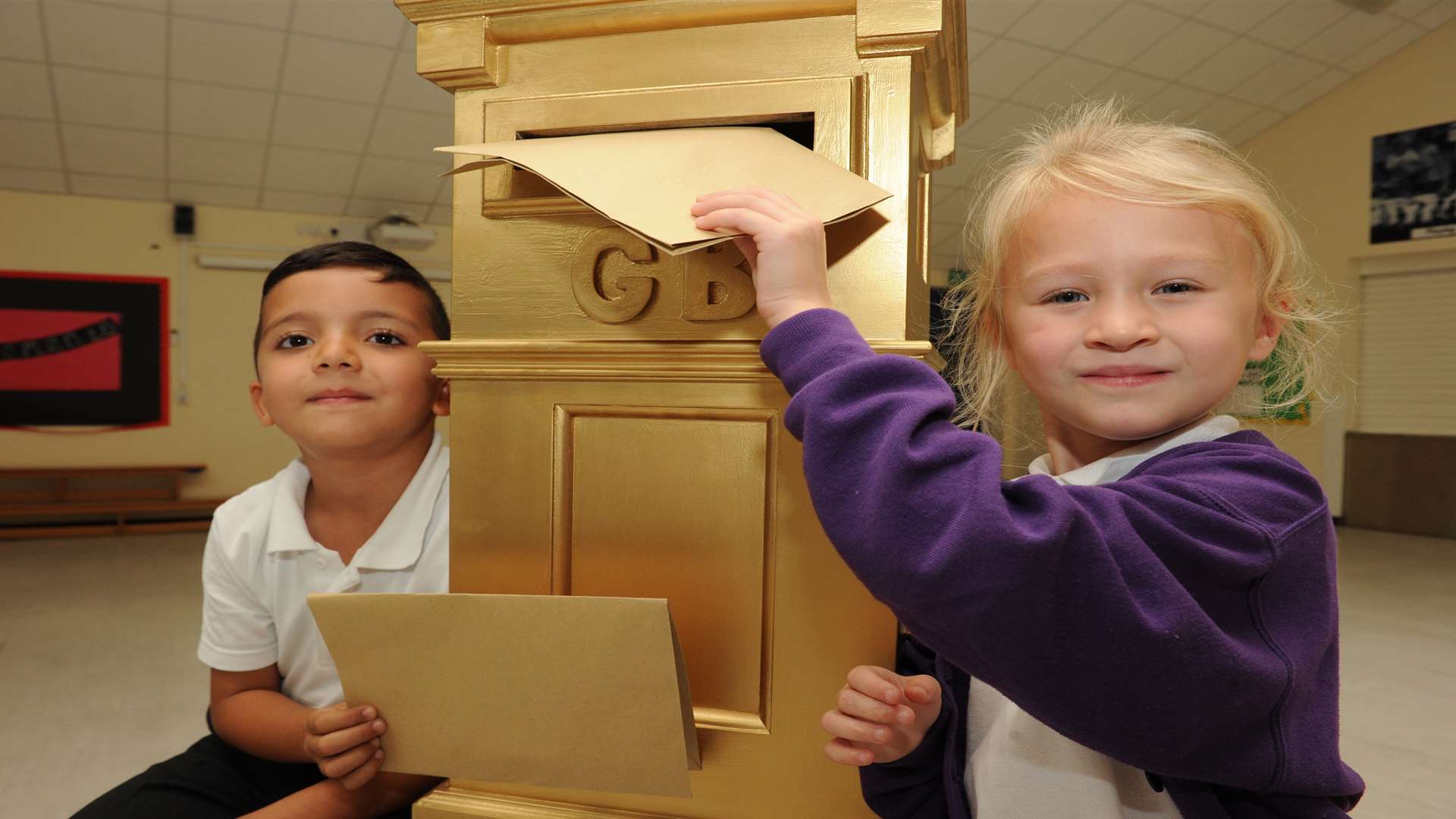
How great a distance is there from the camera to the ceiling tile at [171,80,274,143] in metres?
4.82

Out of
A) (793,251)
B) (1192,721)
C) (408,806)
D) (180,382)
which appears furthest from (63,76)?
(1192,721)

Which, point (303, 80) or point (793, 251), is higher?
point (303, 80)

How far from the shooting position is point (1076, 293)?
763 mm

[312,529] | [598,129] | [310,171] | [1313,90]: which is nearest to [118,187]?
[310,171]

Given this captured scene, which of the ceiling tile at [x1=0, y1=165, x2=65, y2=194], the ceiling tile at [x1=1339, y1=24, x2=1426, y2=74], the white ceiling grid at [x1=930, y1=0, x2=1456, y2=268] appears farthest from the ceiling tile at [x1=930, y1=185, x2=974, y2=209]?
the ceiling tile at [x1=0, y1=165, x2=65, y2=194]

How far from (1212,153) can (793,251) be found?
423 millimetres

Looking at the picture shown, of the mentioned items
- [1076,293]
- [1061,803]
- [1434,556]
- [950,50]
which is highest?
[950,50]

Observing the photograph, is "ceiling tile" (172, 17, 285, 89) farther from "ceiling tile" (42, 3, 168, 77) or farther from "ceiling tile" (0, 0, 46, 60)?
"ceiling tile" (0, 0, 46, 60)

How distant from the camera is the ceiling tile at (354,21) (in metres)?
4.25

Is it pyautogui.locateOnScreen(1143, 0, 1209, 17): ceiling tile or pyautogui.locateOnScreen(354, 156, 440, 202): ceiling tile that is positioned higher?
pyautogui.locateOnScreen(1143, 0, 1209, 17): ceiling tile

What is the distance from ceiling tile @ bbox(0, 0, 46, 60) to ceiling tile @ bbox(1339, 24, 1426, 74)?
26.6 feet

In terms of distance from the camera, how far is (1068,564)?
533 millimetres

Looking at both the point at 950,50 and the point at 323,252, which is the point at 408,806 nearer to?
the point at 323,252

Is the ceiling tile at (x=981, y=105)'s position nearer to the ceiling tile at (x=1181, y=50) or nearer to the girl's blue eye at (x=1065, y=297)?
the ceiling tile at (x=1181, y=50)
